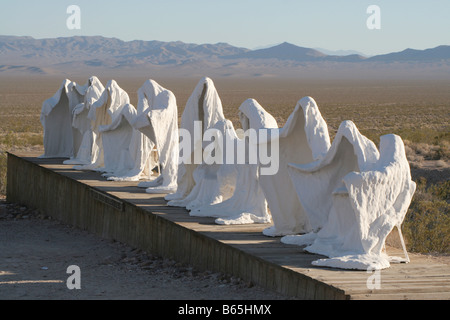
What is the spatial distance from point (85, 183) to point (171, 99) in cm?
209

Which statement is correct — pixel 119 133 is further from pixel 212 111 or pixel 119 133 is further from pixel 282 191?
pixel 282 191

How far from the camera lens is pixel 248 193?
1066 cm

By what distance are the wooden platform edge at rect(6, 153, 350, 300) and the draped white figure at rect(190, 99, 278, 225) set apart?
60cm

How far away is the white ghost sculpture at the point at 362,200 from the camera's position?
786 cm

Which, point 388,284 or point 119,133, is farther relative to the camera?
point 119,133

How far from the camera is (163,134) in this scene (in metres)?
13.0

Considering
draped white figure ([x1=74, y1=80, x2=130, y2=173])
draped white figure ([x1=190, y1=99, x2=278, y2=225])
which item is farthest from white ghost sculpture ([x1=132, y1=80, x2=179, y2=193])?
draped white figure ([x1=190, y1=99, x2=278, y2=225])

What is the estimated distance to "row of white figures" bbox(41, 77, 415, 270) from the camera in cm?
796

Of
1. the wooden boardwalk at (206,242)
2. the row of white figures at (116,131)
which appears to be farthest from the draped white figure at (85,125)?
the wooden boardwalk at (206,242)

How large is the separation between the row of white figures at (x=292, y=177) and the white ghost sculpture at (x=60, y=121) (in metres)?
2.96
